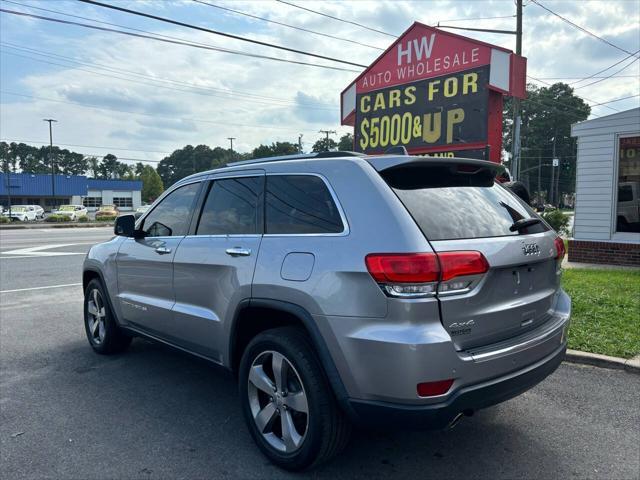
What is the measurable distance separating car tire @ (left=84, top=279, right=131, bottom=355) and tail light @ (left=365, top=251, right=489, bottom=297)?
3.31m

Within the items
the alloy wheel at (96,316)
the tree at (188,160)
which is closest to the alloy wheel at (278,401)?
the alloy wheel at (96,316)

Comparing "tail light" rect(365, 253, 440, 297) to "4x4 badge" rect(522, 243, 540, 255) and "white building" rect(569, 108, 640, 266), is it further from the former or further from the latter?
"white building" rect(569, 108, 640, 266)

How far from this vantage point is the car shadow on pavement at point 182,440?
2994 mm

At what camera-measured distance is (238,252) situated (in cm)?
330

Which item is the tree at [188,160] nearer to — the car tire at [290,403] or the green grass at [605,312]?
the green grass at [605,312]

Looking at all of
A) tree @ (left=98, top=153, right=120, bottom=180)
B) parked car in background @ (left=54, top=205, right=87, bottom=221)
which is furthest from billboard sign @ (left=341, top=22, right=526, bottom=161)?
tree @ (left=98, top=153, right=120, bottom=180)

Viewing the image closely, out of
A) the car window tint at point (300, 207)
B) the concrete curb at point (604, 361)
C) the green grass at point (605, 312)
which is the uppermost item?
the car window tint at point (300, 207)

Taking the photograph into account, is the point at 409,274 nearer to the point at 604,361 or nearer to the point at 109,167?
the point at 604,361

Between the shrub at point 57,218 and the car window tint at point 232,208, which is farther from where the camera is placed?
the shrub at point 57,218

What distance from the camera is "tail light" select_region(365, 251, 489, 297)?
246cm

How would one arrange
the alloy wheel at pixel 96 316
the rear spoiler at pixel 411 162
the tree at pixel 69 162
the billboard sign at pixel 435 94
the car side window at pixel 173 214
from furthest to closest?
1. the tree at pixel 69 162
2. the billboard sign at pixel 435 94
3. the alloy wheel at pixel 96 316
4. the car side window at pixel 173 214
5. the rear spoiler at pixel 411 162

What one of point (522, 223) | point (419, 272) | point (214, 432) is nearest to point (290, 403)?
point (214, 432)

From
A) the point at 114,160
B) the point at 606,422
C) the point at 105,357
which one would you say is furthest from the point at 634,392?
the point at 114,160

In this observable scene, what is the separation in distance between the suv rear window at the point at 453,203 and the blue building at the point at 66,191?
6445 centimetres
